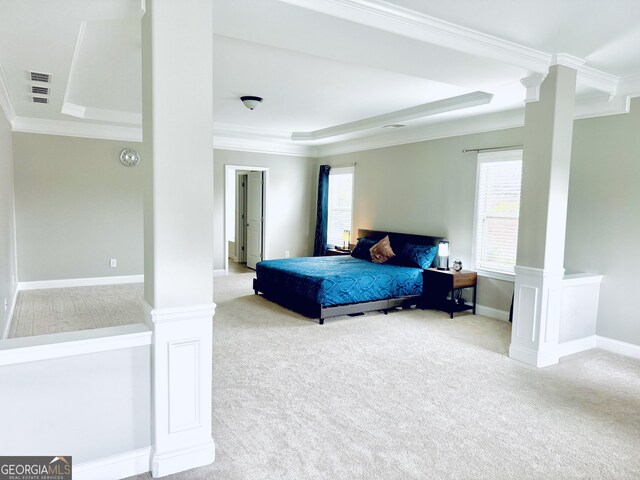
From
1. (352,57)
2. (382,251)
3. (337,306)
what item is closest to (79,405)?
(352,57)

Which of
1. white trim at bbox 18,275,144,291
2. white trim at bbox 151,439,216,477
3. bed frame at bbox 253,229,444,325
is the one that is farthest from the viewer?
white trim at bbox 18,275,144,291

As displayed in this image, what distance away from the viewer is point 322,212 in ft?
28.0

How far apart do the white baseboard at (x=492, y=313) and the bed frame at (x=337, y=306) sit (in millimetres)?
819

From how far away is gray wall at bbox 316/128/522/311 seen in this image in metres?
5.66

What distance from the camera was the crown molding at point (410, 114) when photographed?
498 cm

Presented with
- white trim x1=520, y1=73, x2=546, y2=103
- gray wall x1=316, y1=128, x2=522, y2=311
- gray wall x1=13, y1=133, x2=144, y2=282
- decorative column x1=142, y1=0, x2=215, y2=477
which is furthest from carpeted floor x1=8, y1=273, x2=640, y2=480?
gray wall x1=13, y1=133, x2=144, y2=282

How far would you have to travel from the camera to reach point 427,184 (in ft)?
21.2

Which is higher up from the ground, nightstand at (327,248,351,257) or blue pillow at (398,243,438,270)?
blue pillow at (398,243,438,270)

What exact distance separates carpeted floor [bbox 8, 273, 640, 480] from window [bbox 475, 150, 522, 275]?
1.20 metres

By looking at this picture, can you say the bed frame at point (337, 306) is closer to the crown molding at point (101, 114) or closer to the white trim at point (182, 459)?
the white trim at point (182, 459)

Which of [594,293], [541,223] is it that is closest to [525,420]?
[541,223]

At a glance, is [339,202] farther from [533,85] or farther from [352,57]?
[352,57]

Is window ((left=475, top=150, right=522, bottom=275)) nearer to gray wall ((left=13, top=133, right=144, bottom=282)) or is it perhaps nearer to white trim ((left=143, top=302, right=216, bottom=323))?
white trim ((left=143, top=302, right=216, bottom=323))

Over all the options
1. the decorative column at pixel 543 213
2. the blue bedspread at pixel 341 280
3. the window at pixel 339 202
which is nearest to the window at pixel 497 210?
the blue bedspread at pixel 341 280
